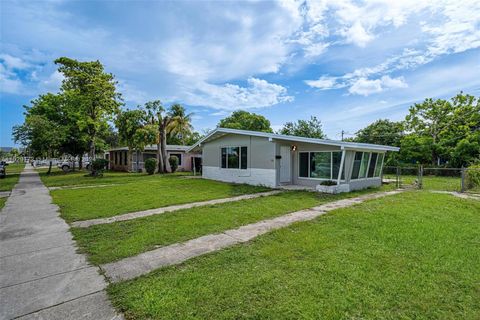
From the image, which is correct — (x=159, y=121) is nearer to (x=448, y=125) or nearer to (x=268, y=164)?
(x=268, y=164)

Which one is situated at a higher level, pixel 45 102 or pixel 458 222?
pixel 45 102

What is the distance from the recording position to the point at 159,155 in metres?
21.2

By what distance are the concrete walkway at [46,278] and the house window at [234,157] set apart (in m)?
9.42

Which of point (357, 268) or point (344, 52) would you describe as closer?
point (357, 268)

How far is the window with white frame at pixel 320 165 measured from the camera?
11609mm

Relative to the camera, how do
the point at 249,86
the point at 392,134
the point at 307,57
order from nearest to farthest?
the point at 307,57 → the point at 249,86 → the point at 392,134

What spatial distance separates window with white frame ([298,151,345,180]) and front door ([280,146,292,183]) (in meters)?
0.60

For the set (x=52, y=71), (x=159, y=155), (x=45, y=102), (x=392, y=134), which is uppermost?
(x=52, y=71)

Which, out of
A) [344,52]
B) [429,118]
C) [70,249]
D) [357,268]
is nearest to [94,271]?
[70,249]

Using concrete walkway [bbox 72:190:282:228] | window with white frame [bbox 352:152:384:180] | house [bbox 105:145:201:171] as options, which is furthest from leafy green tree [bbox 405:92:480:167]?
house [bbox 105:145:201:171]

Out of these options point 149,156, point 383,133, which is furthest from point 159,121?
point 383,133

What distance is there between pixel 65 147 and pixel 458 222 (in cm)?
2748

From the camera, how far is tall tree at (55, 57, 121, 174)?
20.5 metres

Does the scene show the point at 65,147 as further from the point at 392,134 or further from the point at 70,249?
the point at 392,134
